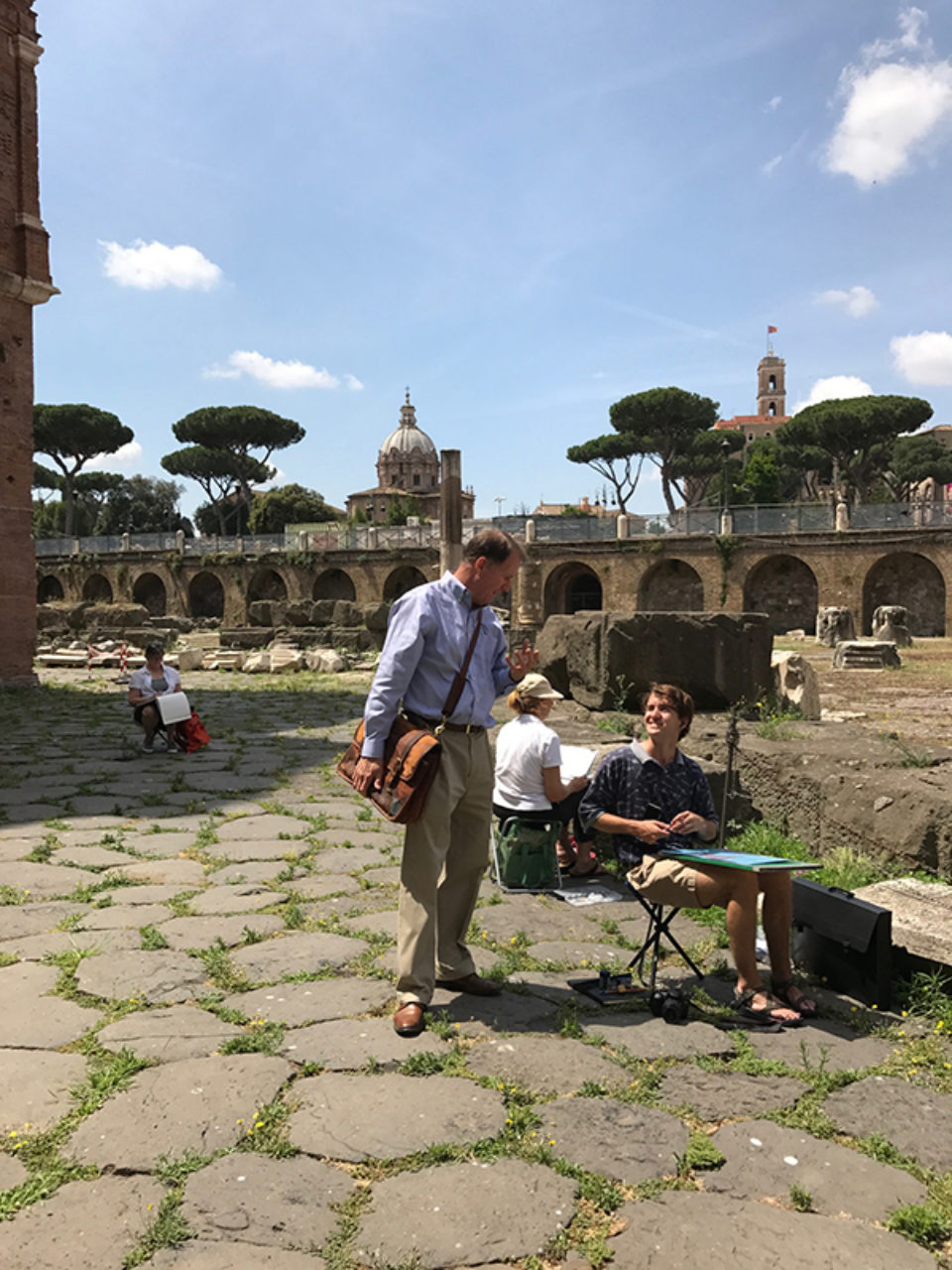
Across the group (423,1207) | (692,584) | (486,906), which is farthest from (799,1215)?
(692,584)

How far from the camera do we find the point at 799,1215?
1908 mm

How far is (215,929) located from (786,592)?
2741cm

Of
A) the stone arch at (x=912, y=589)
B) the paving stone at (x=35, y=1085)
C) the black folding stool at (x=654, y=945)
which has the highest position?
the stone arch at (x=912, y=589)

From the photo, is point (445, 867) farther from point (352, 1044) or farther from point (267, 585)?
point (267, 585)

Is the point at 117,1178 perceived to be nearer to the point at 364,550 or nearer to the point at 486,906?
the point at 486,906

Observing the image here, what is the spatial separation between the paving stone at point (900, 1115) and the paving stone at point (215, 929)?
6.96 feet

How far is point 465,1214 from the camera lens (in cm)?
189

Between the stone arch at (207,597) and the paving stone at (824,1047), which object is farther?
the stone arch at (207,597)

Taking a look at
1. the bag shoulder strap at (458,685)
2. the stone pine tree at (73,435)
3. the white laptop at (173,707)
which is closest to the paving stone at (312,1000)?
the bag shoulder strap at (458,685)

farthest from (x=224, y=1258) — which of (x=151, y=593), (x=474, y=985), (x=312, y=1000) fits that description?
(x=151, y=593)

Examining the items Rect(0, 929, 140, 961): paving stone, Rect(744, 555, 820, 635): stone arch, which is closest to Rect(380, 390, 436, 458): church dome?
Rect(744, 555, 820, 635): stone arch

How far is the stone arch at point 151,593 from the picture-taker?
3916cm

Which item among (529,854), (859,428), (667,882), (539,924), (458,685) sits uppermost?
Result: (859,428)

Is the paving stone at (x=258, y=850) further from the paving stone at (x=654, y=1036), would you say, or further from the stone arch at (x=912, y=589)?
the stone arch at (x=912, y=589)
